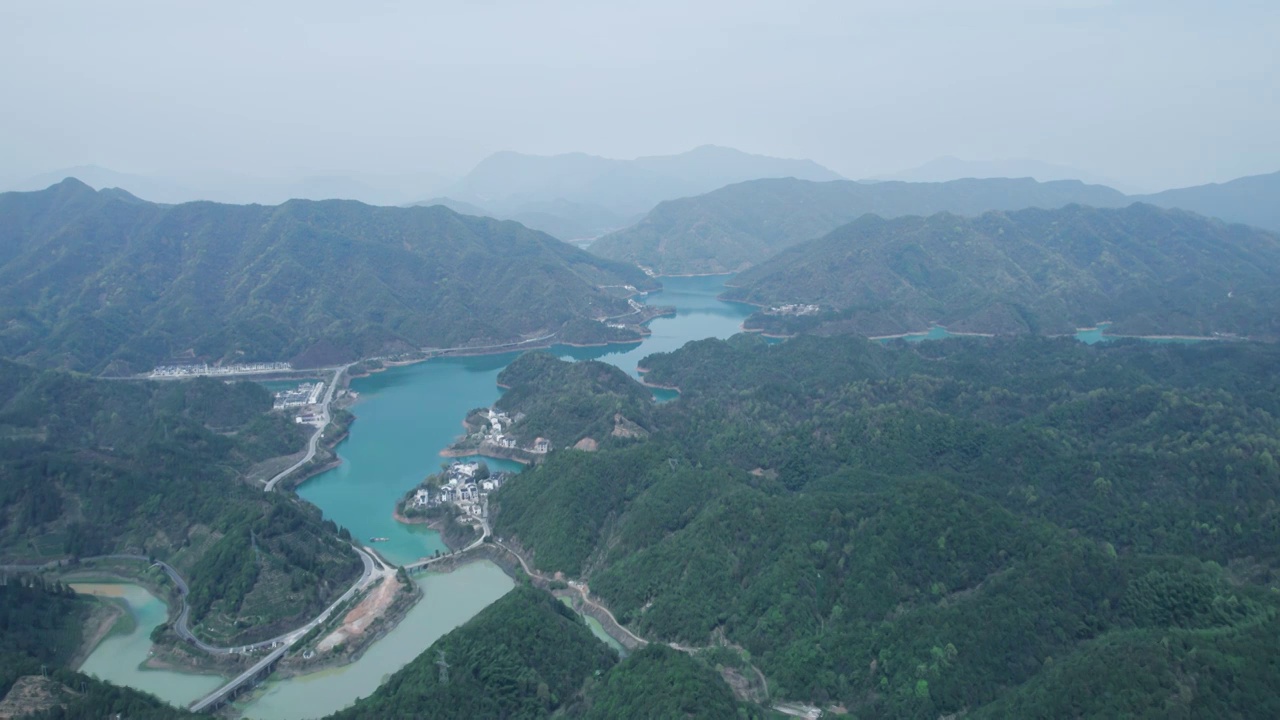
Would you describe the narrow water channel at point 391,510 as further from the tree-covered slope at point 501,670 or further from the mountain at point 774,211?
the mountain at point 774,211

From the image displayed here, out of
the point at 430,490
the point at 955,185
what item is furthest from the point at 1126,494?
the point at 955,185

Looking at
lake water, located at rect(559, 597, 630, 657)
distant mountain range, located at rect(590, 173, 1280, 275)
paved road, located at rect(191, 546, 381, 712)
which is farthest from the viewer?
distant mountain range, located at rect(590, 173, 1280, 275)

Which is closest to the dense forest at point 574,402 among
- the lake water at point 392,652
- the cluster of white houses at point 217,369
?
the lake water at point 392,652

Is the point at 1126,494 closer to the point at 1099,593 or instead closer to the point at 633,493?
the point at 1099,593

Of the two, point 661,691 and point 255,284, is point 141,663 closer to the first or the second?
point 661,691

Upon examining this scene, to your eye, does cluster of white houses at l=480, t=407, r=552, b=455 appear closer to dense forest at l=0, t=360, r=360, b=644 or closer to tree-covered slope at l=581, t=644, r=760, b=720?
dense forest at l=0, t=360, r=360, b=644

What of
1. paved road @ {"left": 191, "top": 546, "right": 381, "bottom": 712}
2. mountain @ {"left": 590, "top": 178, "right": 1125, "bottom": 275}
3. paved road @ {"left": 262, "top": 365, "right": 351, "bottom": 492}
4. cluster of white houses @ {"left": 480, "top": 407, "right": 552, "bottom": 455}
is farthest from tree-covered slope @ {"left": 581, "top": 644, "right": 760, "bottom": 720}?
mountain @ {"left": 590, "top": 178, "right": 1125, "bottom": 275}
